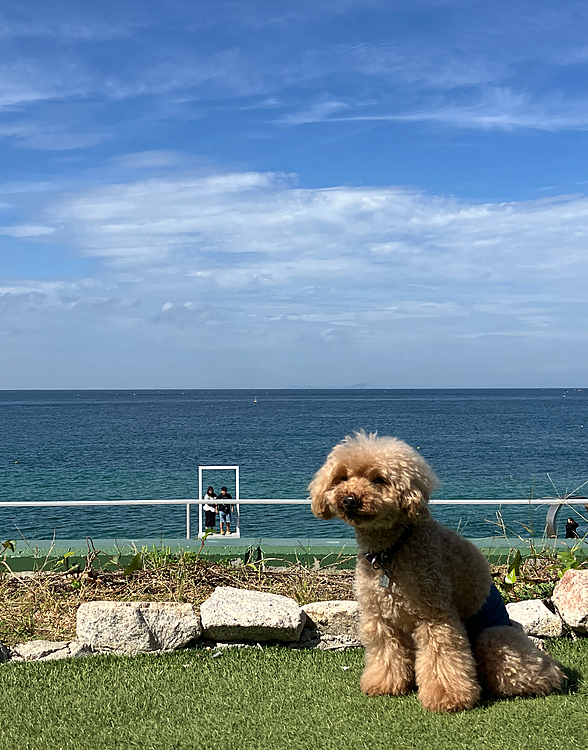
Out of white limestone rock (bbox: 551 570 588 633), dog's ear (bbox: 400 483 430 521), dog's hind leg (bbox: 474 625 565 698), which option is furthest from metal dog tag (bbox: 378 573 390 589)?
white limestone rock (bbox: 551 570 588 633)

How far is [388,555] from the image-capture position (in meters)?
4.13

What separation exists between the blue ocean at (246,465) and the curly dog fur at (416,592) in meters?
0.37

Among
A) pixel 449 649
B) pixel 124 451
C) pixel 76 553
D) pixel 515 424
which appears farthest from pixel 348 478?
pixel 515 424

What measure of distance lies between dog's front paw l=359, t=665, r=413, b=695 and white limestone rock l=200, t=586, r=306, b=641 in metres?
0.80

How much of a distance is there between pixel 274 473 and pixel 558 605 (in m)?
36.0

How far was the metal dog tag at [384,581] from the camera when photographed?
4074mm

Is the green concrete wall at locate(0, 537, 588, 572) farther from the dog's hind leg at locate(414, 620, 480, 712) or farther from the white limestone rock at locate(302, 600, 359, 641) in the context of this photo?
the dog's hind leg at locate(414, 620, 480, 712)

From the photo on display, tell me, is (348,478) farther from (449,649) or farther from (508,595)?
(508,595)

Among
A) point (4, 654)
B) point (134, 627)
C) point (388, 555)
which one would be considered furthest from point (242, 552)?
point (388, 555)

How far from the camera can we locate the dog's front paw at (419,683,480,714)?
3986 mm

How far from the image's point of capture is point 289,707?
13.7 ft

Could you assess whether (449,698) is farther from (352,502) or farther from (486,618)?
(352,502)

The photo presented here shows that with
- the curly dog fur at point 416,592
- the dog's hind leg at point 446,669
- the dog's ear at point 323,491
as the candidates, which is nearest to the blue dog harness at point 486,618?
the curly dog fur at point 416,592

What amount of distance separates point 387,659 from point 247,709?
88cm
